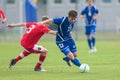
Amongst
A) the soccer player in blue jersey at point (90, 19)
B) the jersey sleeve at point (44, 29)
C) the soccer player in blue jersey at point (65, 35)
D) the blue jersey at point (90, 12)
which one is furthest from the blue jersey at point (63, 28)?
the blue jersey at point (90, 12)

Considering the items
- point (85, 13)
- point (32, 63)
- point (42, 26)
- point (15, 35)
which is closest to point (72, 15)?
point (42, 26)

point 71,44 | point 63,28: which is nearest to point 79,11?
point 71,44

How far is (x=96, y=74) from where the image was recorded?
1496cm

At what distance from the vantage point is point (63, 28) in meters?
16.1

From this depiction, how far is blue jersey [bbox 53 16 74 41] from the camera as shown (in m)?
15.8

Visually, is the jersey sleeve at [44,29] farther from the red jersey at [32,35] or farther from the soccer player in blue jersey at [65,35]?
the soccer player in blue jersey at [65,35]

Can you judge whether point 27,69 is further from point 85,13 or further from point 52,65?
point 85,13

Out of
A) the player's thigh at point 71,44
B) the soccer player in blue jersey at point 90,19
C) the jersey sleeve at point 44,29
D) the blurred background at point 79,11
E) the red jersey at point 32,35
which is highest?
the jersey sleeve at point 44,29

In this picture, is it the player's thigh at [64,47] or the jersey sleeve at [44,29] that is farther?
the player's thigh at [64,47]

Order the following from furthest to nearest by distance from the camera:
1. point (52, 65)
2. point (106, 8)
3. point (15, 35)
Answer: point (106, 8) < point (15, 35) < point (52, 65)

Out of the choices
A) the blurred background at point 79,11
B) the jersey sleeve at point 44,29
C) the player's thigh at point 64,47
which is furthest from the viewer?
the blurred background at point 79,11

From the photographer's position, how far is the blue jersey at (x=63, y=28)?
15.8 m

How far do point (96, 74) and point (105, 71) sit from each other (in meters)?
0.88

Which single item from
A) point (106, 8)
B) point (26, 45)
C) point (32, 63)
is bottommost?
point (106, 8)
